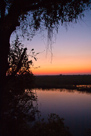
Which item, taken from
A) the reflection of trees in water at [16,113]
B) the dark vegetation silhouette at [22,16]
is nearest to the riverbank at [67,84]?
the reflection of trees in water at [16,113]

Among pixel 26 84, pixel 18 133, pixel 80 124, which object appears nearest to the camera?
pixel 18 133

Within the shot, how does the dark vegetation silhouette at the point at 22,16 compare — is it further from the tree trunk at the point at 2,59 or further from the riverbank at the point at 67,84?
the riverbank at the point at 67,84

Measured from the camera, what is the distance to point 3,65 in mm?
3838

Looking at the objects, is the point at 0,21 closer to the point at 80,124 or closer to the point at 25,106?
the point at 25,106

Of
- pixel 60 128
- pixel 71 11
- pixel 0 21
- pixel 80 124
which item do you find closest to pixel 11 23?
pixel 0 21

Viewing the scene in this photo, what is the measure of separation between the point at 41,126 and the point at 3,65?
6.58m

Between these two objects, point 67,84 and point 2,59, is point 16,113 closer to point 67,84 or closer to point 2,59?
point 2,59

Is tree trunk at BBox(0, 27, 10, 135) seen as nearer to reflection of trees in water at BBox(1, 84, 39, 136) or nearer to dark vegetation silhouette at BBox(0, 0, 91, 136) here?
dark vegetation silhouette at BBox(0, 0, 91, 136)

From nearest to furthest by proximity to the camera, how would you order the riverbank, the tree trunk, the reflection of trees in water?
the tree trunk, the reflection of trees in water, the riverbank

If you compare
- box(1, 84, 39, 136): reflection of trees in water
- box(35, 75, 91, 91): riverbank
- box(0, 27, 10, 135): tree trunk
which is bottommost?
box(35, 75, 91, 91): riverbank

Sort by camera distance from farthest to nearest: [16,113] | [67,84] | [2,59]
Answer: [67,84]
[16,113]
[2,59]

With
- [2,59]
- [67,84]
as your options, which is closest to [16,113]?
[2,59]

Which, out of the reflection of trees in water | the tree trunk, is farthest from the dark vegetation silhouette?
the reflection of trees in water

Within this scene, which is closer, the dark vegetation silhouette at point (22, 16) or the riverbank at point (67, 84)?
the dark vegetation silhouette at point (22, 16)
